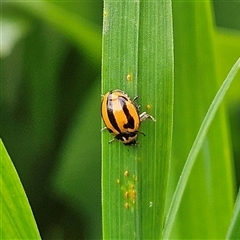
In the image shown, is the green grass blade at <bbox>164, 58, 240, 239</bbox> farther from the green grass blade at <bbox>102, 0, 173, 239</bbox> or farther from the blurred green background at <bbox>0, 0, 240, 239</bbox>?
the blurred green background at <bbox>0, 0, 240, 239</bbox>

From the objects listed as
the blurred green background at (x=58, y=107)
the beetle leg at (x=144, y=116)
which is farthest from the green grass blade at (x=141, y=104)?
the blurred green background at (x=58, y=107)

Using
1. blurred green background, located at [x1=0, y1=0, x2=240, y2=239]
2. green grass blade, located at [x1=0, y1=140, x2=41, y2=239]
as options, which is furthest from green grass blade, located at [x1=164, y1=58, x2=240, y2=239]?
blurred green background, located at [x1=0, y1=0, x2=240, y2=239]

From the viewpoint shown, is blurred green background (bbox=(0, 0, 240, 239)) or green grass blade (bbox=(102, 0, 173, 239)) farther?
blurred green background (bbox=(0, 0, 240, 239))

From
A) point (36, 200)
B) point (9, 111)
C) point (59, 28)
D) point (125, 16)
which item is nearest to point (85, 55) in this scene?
point (59, 28)

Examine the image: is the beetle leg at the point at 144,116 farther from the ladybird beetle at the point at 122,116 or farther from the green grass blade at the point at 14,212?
the green grass blade at the point at 14,212

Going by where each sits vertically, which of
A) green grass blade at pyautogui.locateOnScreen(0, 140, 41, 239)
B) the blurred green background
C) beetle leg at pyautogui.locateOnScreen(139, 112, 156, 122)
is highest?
the blurred green background

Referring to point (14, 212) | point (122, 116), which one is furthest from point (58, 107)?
point (14, 212)

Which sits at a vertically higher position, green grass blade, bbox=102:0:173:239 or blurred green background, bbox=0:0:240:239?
blurred green background, bbox=0:0:240:239
